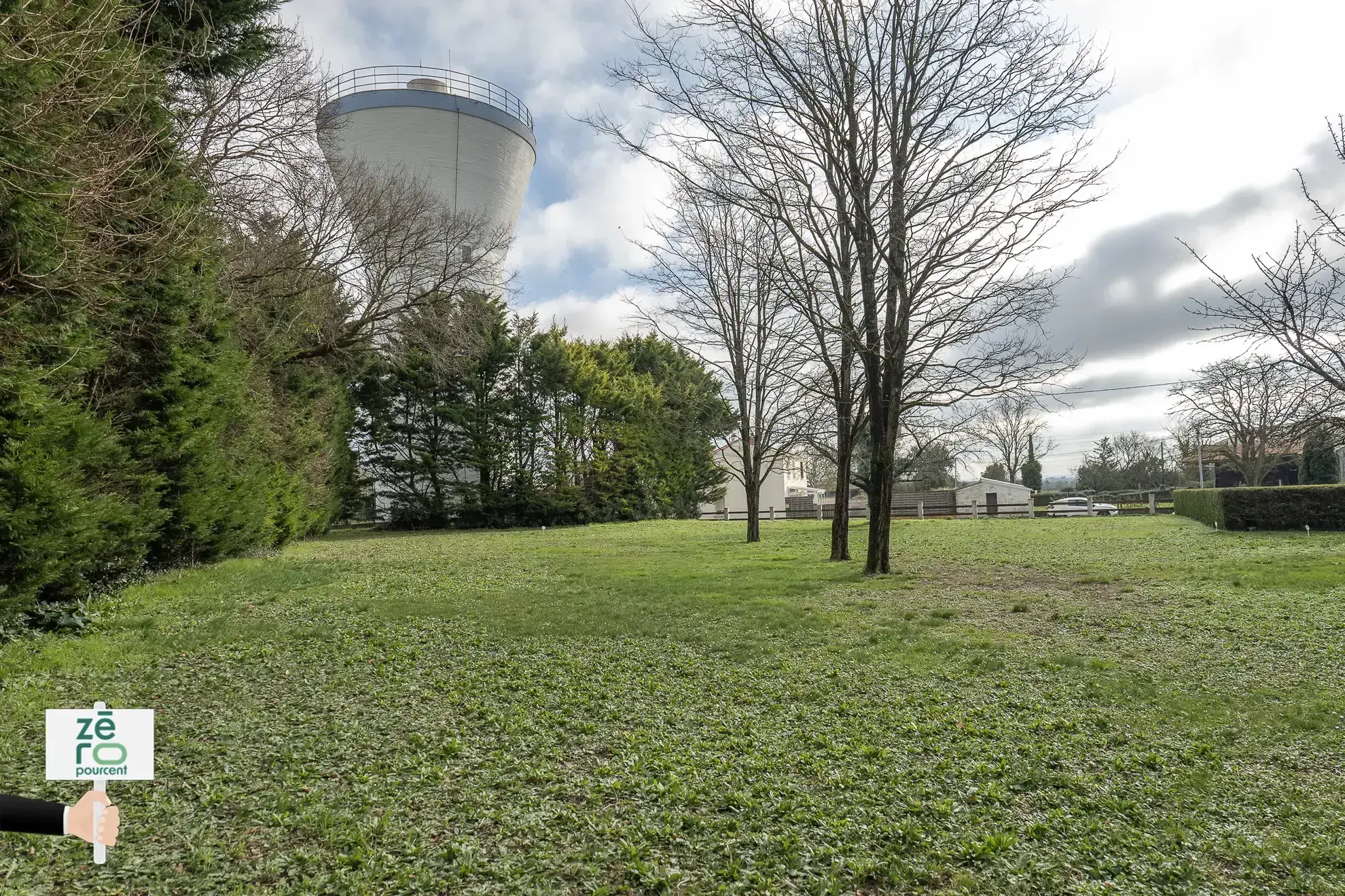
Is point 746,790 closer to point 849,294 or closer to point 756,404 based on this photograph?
point 849,294

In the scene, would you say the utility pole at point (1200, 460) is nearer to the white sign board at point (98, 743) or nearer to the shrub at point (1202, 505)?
the shrub at point (1202, 505)

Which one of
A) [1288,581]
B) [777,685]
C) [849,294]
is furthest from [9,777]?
[1288,581]

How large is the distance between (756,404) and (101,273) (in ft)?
A: 48.2

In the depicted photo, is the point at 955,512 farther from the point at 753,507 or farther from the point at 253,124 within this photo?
the point at 253,124

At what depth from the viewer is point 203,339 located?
9.50 metres

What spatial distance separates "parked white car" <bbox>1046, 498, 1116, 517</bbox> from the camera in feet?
98.0

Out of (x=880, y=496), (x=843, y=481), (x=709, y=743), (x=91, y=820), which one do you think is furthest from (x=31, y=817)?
(x=843, y=481)

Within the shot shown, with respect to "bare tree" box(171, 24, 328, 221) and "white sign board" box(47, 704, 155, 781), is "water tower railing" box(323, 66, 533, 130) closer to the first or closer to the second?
"bare tree" box(171, 24, 328, 221)

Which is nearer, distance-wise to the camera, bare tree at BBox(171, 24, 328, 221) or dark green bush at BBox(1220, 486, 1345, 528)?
bare tree at BBox(171, 24, 328, 221)

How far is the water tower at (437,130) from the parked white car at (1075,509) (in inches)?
1006

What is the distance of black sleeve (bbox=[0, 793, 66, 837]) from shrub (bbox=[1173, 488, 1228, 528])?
69.3ft

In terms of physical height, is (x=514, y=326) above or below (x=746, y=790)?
above

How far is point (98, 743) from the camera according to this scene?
1.59m

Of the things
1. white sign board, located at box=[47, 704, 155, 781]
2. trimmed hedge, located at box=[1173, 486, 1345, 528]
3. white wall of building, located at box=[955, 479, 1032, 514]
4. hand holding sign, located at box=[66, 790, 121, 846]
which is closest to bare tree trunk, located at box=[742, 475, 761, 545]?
trimmed hedge, located at box=[1173, 486, 1345, 528]
